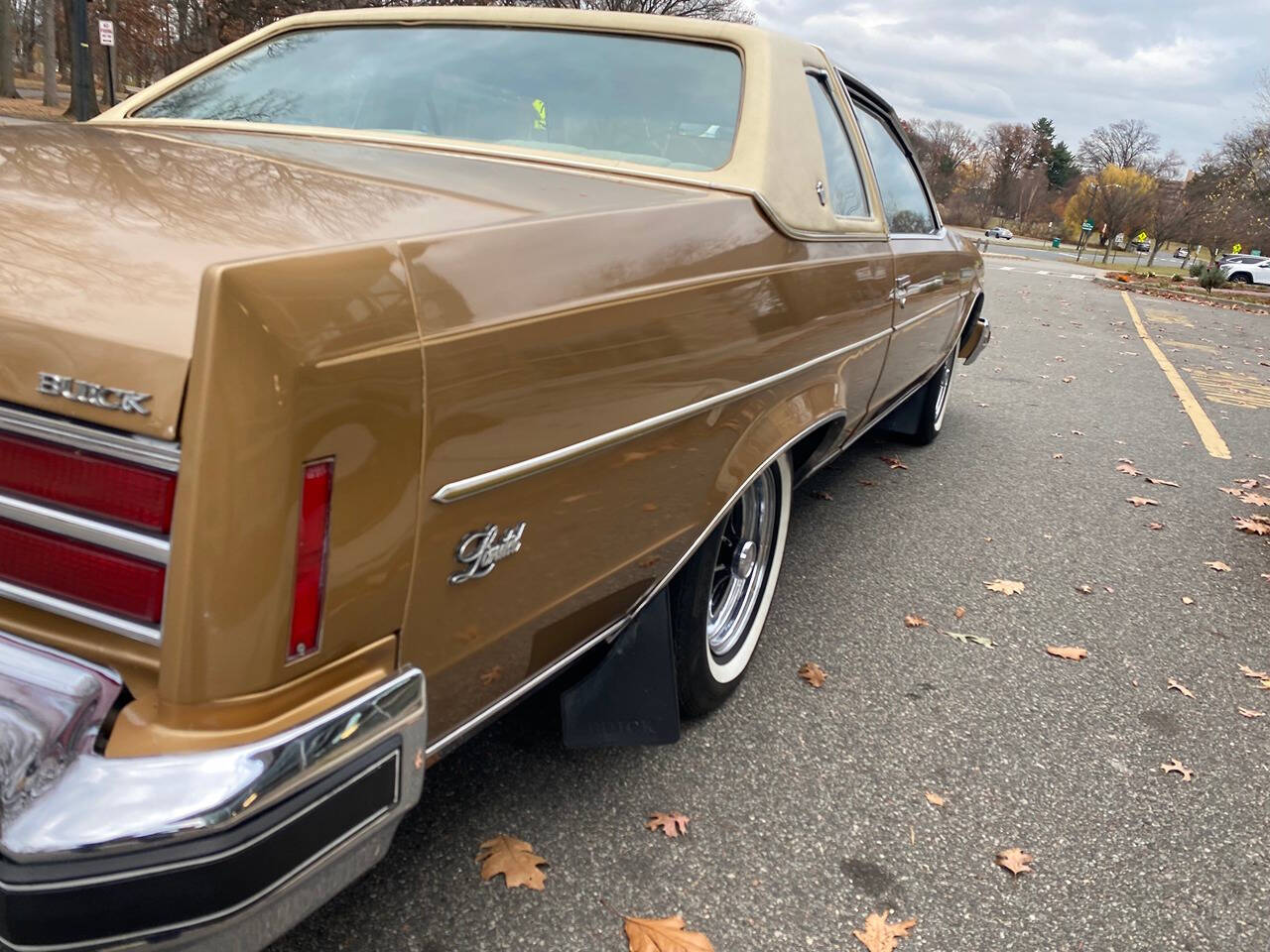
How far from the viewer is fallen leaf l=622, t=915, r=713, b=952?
185cm

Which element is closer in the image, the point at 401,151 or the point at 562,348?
the point at 562,348

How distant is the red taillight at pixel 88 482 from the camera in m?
1.12

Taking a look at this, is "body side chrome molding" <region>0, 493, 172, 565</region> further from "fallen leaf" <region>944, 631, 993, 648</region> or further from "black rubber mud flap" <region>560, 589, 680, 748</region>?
"fallen leaf" <region>944, 631, 993, 648</region>

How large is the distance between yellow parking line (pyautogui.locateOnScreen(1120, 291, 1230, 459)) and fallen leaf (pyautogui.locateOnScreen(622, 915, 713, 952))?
5777 millimetres

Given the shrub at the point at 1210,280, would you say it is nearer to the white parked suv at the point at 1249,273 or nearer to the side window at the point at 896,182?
the white parked suv at the point at 1249,273

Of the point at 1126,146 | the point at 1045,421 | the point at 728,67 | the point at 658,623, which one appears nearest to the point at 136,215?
the point at 658,623

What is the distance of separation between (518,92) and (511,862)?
1.91m

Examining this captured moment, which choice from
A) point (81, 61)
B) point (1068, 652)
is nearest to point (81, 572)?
point (1068, 652)

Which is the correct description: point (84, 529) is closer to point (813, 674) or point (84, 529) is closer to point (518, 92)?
point (518, 92)

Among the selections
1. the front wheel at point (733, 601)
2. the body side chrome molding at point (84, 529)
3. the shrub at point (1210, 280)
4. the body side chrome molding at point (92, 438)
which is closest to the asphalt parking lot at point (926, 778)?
the front wheel at point (733, 601)

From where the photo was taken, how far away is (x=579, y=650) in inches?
73.5

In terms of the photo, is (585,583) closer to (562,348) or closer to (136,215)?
(562,348)

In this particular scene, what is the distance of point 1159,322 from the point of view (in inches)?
606

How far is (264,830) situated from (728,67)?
85.7 inches
